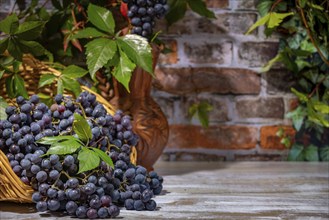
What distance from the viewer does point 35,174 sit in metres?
1.06

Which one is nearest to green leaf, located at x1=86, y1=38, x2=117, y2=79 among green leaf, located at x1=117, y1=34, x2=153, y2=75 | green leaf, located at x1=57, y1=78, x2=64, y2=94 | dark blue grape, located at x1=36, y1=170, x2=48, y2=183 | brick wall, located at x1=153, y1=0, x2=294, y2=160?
green leaf, located at x1=117, y1=34, x2=153, y2=75

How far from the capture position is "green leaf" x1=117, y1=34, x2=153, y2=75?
121cm

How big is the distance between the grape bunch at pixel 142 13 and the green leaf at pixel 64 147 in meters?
0.39

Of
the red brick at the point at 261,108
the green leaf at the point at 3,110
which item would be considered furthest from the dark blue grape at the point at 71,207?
the red brick at the point at 261,108

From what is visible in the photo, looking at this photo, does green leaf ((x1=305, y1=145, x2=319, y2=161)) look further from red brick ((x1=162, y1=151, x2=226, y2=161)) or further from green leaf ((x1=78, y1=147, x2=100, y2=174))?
green leaf ((x1=78, y1=147, x2=100, y2=174))

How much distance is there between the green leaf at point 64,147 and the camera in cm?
100

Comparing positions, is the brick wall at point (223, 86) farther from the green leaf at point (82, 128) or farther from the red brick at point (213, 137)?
A: the green leaf at point (82, 128)

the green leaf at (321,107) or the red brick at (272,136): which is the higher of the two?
the green leaf at (321,107)

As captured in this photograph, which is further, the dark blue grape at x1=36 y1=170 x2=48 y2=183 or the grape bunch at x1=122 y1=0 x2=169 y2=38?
the grape bunch at x1=122 y1=0 x2=169 y2=38

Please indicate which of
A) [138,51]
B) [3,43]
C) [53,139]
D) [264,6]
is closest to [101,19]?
[138,51]

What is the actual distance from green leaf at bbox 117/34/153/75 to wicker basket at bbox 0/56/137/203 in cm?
15

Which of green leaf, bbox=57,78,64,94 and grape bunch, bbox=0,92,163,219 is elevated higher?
green leaf, bbox=57,78,64,94

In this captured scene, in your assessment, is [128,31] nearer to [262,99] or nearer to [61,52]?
[61,52]

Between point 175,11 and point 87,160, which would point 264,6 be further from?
point 87,160
